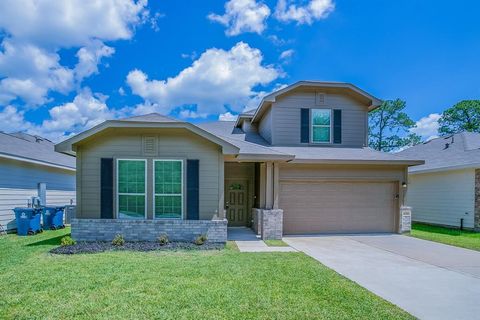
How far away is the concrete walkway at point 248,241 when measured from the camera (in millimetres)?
8445

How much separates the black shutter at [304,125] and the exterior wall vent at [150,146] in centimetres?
624

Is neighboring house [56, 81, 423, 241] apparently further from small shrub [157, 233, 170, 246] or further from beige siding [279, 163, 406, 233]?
small shrub [157, 233, 170, 246]

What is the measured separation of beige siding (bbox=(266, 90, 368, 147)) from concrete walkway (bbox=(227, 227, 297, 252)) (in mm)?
3865

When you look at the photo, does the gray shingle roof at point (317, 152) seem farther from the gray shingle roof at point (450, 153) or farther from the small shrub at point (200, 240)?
the gray shingle roof at point (450, 153)

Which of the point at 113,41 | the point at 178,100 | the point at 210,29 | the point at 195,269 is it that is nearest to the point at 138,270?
the point at 195,269

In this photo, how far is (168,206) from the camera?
9047mm

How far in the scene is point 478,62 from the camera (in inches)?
680

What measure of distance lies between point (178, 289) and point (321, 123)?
383 inches

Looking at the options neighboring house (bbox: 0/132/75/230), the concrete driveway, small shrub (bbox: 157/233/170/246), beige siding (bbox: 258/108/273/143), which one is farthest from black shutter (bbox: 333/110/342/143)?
neighboring house (bbox: 0/132/75/230)

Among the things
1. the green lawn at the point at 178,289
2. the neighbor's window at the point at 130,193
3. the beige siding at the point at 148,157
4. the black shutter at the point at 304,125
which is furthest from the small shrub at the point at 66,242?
the black shutter at the point at 304,125

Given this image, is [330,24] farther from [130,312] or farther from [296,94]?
[130,312]

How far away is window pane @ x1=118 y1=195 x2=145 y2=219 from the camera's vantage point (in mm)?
9016

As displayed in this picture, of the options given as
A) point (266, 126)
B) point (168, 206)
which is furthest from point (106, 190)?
point (266, 126)

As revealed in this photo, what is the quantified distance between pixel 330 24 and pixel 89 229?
11.2m
